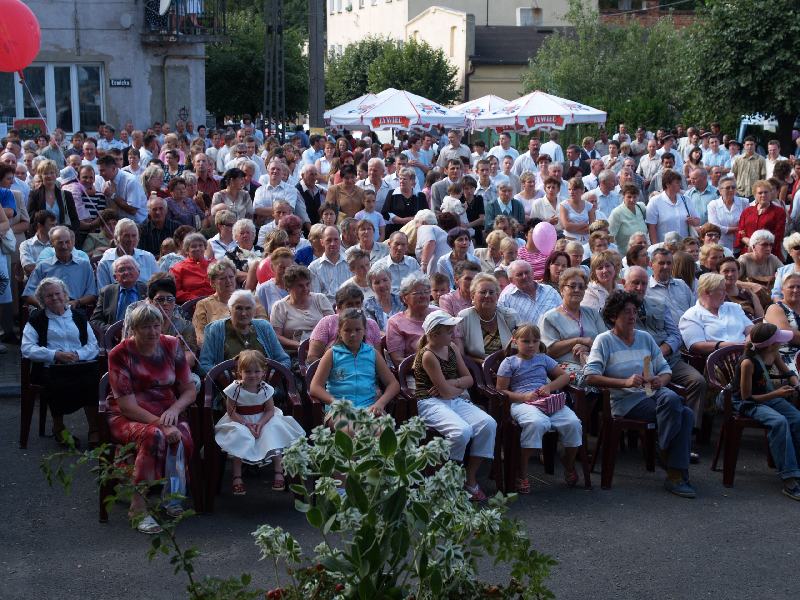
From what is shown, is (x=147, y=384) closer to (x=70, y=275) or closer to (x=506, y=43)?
(x=70, y=275)

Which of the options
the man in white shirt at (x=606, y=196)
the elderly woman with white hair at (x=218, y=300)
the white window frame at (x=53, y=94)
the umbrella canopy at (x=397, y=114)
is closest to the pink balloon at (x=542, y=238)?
the man in white shirt at (x=606, y=196)

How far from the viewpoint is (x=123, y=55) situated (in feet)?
84.8

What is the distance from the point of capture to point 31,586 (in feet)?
18.2

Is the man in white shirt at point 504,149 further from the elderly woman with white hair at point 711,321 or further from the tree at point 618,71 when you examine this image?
the tree at point 618,71

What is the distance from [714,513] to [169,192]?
750 cm

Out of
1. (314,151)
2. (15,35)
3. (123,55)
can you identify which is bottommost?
(314,151)

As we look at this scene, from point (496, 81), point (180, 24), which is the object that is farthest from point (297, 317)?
point (496, 81)

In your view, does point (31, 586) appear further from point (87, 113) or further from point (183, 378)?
point (87, 113)

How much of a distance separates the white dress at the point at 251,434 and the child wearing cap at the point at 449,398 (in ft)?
2.94

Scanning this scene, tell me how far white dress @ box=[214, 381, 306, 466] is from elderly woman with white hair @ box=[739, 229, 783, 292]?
5088 millimetres

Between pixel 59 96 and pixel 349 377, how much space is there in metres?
20.5

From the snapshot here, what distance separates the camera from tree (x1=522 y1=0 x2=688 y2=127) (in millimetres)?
33688

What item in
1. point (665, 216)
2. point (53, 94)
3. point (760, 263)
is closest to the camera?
point (760, 263)

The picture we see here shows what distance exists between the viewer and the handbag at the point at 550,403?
24.0 ft
